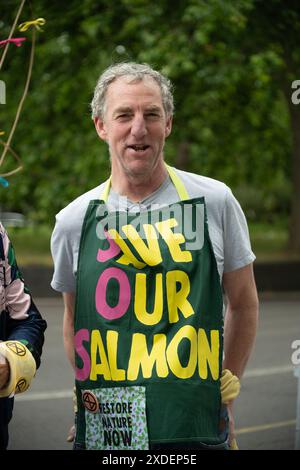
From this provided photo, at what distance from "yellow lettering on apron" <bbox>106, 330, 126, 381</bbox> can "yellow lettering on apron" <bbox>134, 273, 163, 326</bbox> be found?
8 centimetres

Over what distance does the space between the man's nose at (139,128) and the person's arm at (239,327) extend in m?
0.55

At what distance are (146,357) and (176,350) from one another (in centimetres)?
8

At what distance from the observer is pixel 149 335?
2.36 meters

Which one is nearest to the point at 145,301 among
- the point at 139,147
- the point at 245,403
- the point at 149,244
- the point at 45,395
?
the point at 149,244

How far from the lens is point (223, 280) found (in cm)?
259

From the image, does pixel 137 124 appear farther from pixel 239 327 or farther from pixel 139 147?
pixel 239 327

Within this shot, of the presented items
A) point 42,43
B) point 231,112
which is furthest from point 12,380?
point 231,112

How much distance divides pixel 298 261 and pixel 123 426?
49.0 ft

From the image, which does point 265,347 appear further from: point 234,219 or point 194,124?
point 194,124

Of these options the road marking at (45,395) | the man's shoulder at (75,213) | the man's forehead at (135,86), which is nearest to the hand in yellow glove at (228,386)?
the man's shoulder at (75,213)

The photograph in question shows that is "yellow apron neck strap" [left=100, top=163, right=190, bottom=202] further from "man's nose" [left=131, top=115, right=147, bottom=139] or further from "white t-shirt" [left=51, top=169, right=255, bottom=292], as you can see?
"man's nose" [left=131, top=115, right=147, bottom=139]

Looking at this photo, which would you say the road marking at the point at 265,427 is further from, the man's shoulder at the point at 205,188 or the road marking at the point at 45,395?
the man's shoulder at the point at 205,188

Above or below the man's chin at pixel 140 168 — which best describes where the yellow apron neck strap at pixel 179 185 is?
below

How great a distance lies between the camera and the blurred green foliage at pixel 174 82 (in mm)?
11523
